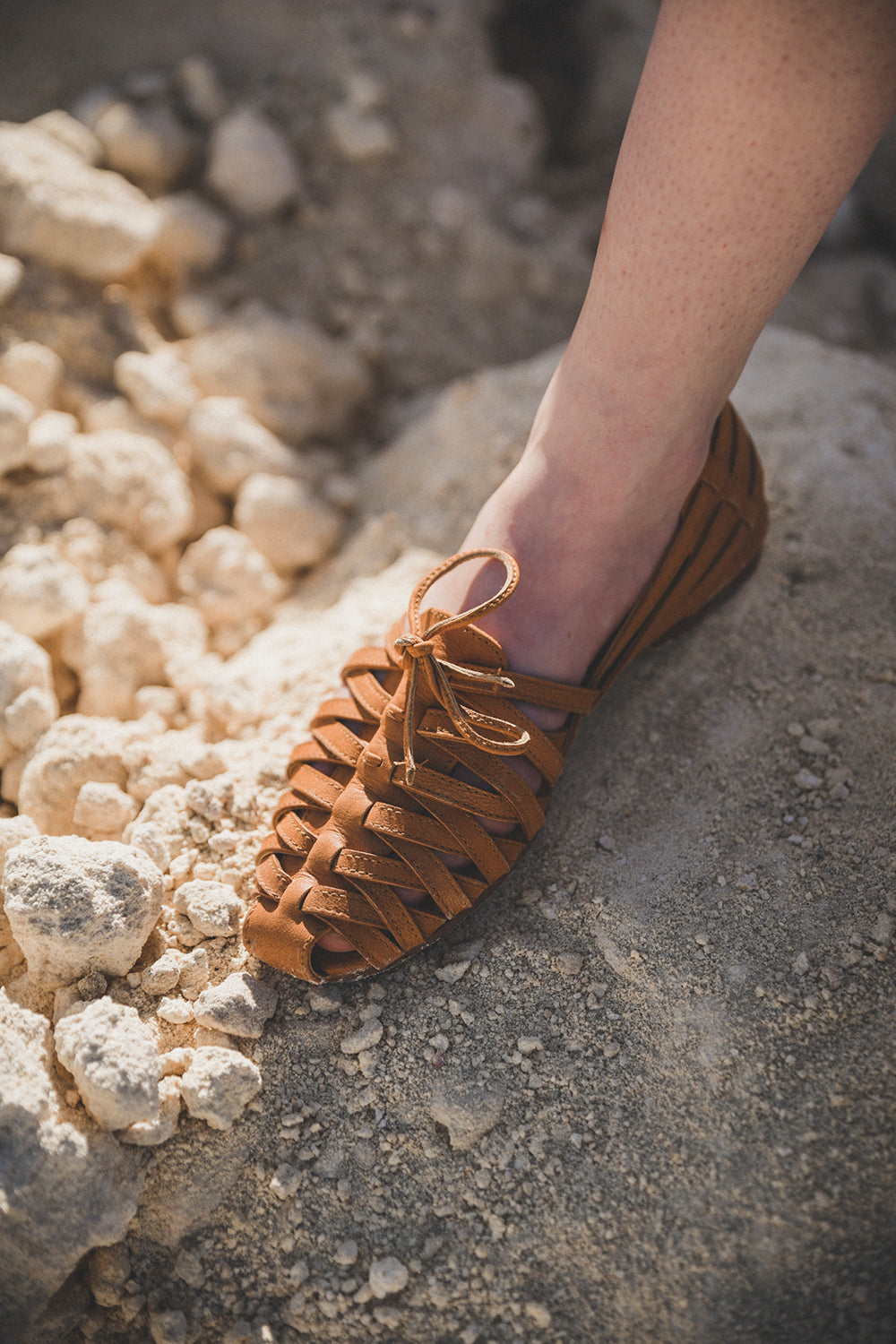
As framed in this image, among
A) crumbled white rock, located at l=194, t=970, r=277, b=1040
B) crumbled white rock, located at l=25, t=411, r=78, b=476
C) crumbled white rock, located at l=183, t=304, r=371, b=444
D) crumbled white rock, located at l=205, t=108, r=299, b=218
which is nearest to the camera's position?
crumbled white rock, located at l=194, t=970, r=277, b=1040

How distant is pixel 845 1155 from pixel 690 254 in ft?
2.66

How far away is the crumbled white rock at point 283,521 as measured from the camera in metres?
1.24

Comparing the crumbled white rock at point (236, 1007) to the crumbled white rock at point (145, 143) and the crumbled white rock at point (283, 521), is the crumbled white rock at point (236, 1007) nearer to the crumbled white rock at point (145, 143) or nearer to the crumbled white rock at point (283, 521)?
the crumbled white rock at point (283, 521)

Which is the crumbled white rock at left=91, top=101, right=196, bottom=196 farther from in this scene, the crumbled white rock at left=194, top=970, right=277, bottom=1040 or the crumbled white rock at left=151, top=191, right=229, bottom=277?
the crumbled white rock at left=194, top=970, right=277, bottom=1040

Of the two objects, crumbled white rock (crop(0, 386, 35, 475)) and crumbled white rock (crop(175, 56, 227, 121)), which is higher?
crumbled white rock (crop(175, 56, 227, 121))

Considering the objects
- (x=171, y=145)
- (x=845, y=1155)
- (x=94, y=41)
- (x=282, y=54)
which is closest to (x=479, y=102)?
(x=282, y=54)

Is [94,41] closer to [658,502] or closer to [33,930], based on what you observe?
[658,502]

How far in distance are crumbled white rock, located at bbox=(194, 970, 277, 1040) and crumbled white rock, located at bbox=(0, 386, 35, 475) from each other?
744 mm

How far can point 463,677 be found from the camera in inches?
33.2

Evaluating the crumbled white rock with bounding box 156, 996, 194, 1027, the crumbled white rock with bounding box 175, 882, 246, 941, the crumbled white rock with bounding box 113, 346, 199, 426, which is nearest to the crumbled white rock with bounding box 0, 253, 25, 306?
the crumbled white rock with bounding box 113, 346, 199, 426

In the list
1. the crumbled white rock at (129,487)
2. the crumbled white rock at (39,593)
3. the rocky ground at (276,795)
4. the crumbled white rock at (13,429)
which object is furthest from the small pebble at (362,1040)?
the crumbled white rock at (13,429)

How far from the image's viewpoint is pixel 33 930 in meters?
0.77

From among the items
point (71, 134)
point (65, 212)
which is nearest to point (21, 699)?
point (65, 212)

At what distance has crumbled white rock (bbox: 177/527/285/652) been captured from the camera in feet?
3.92
